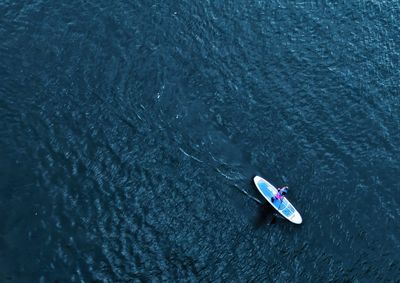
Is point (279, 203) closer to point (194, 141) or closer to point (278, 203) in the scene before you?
point (278, 203)

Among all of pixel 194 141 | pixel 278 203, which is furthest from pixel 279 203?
pixel 194 141

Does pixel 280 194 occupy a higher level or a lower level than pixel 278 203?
higher

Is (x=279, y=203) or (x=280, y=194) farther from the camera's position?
(x=279, y=203)

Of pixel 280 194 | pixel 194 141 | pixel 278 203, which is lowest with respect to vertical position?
pixel 278 203

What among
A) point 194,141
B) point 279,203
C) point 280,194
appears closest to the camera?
point 280,194

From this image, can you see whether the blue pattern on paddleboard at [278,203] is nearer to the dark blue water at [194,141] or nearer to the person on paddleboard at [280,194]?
the person on paddleboard at [280,194]

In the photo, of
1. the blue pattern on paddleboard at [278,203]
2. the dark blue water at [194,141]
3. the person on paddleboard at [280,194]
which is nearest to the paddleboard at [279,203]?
the blue pattern on paddleboard at [278,203]

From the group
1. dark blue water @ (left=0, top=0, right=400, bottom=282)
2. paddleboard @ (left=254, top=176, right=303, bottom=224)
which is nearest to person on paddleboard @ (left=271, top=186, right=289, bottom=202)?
paddleboard @ (left=254, top=176, right=303, bottom=224)
